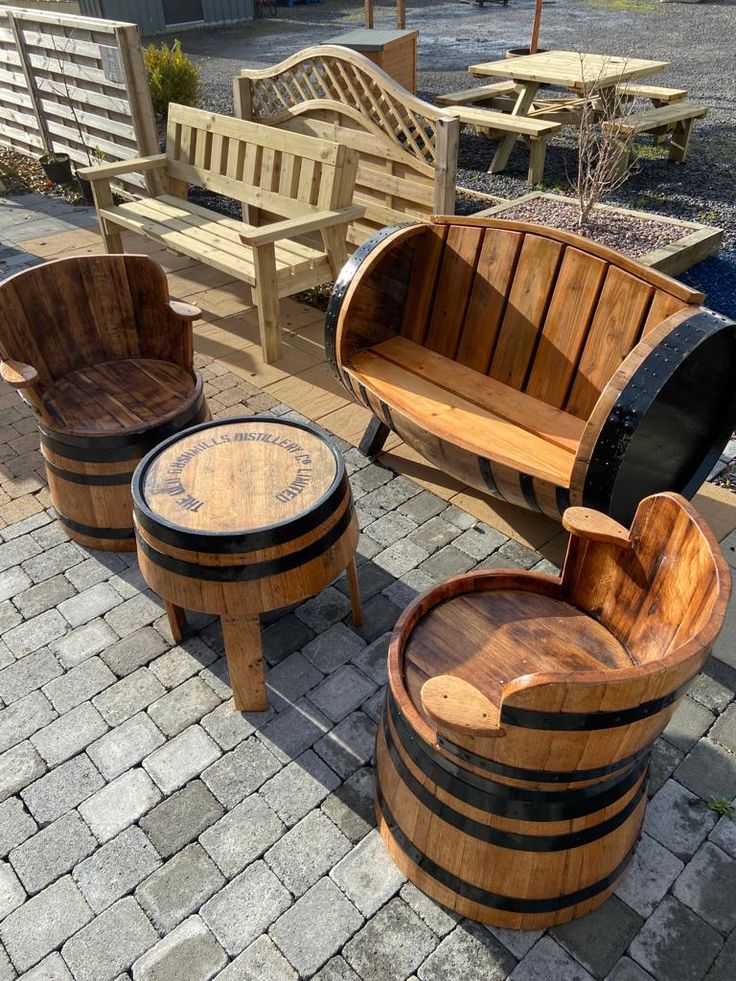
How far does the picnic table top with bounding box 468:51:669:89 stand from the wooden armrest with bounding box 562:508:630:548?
8.60m

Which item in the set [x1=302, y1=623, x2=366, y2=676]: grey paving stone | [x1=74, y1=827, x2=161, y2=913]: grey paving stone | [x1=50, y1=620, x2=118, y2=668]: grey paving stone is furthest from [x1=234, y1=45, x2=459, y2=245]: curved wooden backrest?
[x1=74, y1=827, x2=161, y2=913]: grey paving stone

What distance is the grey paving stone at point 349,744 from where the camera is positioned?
9.39ft

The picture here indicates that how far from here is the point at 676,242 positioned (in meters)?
7.02

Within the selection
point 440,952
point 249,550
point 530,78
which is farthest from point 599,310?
point 530,78

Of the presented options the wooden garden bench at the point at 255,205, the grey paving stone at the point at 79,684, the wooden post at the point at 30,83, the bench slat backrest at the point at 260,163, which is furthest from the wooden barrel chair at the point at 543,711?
the wooden post at the point at 30,83

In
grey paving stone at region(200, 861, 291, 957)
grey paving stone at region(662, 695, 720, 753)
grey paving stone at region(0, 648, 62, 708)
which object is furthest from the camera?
grey paving stone at region(0, 648, 62, 708)

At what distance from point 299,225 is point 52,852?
4209mm

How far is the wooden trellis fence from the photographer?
7656mm

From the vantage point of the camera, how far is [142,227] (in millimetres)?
6438

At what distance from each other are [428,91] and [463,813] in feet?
48.9

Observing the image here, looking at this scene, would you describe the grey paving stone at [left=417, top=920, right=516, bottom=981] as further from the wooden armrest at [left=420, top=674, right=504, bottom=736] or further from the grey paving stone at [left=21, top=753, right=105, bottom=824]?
the grey paving stone at [left=21, top=753, right=105, bottom=824]

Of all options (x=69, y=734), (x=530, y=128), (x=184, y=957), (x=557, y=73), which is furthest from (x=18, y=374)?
(x=557, y=73)

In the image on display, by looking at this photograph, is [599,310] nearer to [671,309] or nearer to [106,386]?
[671,309]

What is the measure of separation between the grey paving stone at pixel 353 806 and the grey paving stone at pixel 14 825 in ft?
3.54
